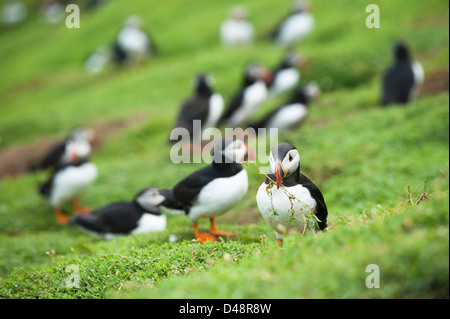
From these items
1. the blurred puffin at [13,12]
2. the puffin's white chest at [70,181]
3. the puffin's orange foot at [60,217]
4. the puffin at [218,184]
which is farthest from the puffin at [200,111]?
the blurred puffin at [13,12]

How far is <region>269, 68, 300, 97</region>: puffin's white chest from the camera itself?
15.6 m

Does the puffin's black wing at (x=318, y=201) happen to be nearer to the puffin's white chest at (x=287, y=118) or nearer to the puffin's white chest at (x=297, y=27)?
the puffin's white chest at (x=287, y=118)

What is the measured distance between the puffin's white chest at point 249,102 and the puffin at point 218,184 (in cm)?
683

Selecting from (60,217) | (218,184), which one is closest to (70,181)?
(60,217)

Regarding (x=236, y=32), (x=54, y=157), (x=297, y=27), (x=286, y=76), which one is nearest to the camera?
(x=54, y=157)

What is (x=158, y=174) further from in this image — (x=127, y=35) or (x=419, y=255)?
(x=127, y=35)

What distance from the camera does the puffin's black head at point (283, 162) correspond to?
5.02 m

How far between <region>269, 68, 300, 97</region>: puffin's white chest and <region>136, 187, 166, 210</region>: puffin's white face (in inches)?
325

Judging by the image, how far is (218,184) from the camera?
6.57 m

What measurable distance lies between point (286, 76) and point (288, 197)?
35.9 ft

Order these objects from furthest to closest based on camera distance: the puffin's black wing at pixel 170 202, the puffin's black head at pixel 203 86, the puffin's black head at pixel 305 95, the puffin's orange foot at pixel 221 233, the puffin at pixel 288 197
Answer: the puffin's black head at pixel 305 95 → the puffin's black head at pixel 203 86 → the puffin's black wing at pixel 170 202 → the puffin's orange foot at pixel 221 233 → the puffin at pixel 288 197

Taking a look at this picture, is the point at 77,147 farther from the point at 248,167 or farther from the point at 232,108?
the point at 248,167
